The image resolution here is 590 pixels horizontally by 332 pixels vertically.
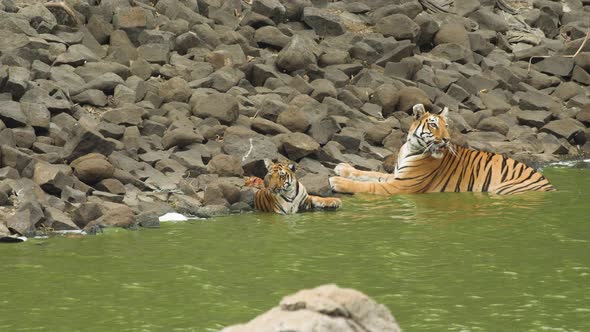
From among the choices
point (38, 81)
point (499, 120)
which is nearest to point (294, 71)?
point (499, 120)

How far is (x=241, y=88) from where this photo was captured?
1656 cm

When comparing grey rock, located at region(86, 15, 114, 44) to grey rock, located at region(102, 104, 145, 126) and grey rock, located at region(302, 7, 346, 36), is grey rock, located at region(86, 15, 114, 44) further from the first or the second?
grey rock, located at region(302, 7, 346, 36)

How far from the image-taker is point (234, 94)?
16219 millimetres

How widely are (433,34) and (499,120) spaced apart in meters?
3.26

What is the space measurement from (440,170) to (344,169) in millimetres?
1233

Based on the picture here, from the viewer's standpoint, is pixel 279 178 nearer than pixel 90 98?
Yes

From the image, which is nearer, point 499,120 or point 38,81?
point 38,81

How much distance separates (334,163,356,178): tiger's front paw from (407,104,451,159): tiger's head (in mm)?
888

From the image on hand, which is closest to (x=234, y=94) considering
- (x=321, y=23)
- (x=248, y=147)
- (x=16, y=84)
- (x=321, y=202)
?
(x=248, y=147)

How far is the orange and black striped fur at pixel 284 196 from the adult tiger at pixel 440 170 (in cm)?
147

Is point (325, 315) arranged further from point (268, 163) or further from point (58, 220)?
point (268, 163)

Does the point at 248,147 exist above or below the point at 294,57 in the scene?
below

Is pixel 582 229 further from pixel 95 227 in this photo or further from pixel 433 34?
pixel 433 34

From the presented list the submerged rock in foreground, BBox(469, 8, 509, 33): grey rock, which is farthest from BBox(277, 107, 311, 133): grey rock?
the submerged rock in foreground
